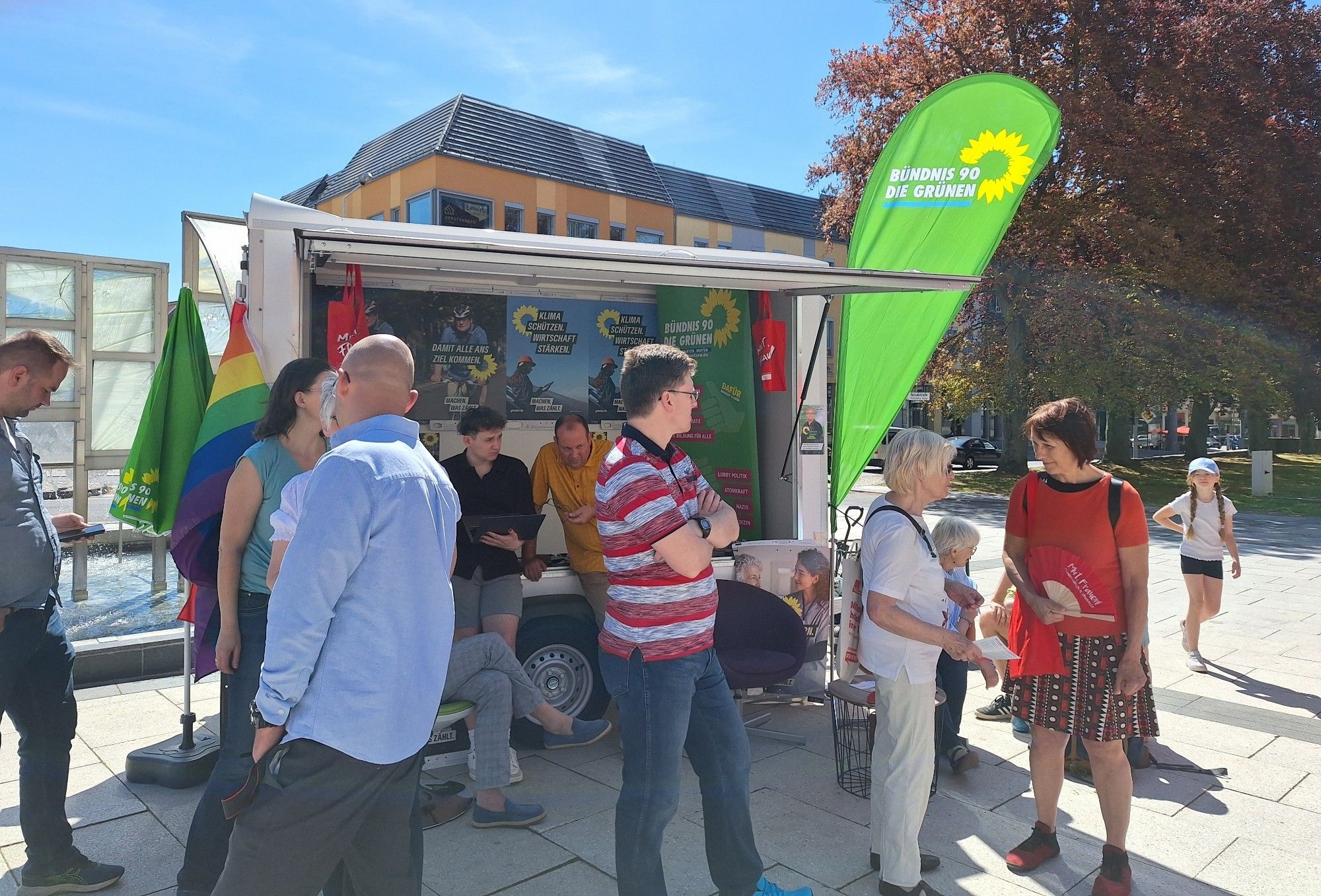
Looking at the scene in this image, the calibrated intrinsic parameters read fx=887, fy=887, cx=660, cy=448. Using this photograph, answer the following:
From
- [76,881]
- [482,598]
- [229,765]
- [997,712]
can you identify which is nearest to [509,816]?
[482,598]

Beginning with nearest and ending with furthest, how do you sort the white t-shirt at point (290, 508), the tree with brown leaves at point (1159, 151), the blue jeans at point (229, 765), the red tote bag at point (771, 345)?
the white t-shirt at point (290, 508) < the blue jeans at point (229, 765) < the red tote bag at point (771, 345) < the tree with brown leaves at point (1159, 151)

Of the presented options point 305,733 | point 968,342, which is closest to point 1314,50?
point 968,342

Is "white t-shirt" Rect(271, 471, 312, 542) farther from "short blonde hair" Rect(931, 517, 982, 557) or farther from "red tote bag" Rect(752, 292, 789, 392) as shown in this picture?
"red tote bag" Rect(752, 292, 789, 392)

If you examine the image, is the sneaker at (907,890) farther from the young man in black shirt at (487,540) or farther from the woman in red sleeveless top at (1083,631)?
the young man in black shirt at (487,540)

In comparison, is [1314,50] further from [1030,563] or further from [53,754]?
[53,754]

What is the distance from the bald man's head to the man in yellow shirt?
286 cm

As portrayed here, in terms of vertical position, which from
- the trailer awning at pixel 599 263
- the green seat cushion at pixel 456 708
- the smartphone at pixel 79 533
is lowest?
the green seat cushion at pixel 456 708

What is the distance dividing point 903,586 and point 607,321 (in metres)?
4.09

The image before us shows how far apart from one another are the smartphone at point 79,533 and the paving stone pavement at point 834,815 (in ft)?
3.92

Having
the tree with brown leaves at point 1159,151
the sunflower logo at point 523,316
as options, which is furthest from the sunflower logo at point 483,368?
the tree with brown leaves at point 1159,151

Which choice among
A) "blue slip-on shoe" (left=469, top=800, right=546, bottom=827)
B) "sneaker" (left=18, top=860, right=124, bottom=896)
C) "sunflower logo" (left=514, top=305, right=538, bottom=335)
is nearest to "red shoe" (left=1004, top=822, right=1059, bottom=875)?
"blue slip-on shoe" (left=469, top=800, right=546, bottom=827)

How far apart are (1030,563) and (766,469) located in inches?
106

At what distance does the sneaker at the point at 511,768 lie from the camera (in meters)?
3.88

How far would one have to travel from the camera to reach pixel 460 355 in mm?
6141
